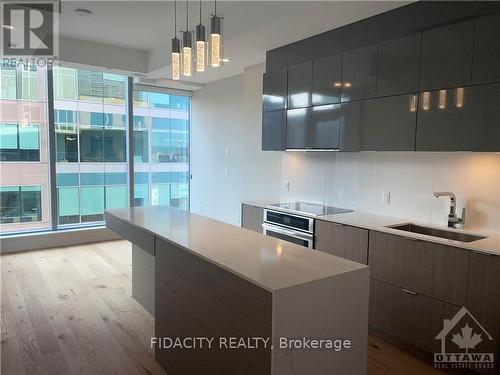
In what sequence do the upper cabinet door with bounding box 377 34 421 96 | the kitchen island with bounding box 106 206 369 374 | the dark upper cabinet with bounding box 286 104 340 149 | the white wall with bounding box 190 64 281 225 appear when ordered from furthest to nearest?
the white wall with bounding box 190 64 281 225 < the dark upper cabinet with bounding box 286 104 340 149 < the upper cabinet door with bounding box 377 34 421 96 < the kitchen island with bounding box 106 206 369 374

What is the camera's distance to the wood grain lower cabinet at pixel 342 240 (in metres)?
2.96

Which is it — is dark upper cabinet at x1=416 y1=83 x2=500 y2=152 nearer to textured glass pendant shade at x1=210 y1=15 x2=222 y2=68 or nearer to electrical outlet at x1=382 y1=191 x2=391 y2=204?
electrical outlet at x1=382 y1=191 x2=391 y2=204

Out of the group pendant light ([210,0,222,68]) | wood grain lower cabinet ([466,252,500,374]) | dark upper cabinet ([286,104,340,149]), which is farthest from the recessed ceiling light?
wood grain lower cabinet ([466,252,500,374])

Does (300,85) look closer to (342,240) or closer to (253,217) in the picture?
(253,217)

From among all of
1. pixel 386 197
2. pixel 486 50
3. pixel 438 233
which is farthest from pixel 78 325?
pixel 486 50

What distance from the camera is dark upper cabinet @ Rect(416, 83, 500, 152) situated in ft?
7.80

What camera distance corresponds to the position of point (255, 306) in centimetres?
161

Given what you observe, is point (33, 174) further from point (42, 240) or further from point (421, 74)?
point (421, 74)

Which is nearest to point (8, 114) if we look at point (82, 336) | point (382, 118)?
point (82, 336)

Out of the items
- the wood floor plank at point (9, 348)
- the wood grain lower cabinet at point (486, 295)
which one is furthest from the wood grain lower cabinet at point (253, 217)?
the wood floor plank at point (9, 348)

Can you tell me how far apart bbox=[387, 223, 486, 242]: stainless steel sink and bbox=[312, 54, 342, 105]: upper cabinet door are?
4.33 feet

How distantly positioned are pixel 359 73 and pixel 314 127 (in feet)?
2.37

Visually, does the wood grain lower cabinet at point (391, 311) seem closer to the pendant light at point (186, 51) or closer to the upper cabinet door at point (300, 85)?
the upper cabinet door at point (300, 85)

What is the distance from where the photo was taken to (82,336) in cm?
296
